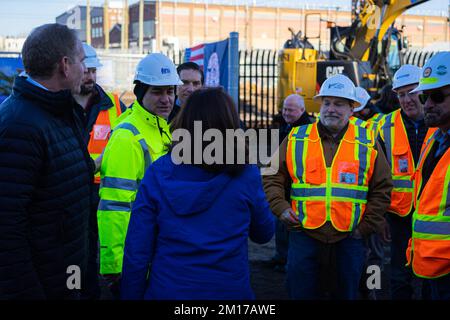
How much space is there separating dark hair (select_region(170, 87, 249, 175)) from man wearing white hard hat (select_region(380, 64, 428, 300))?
2720 mm

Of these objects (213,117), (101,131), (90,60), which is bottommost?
(101,131)

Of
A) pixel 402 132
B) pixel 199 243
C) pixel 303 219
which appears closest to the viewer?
pixel 199 243

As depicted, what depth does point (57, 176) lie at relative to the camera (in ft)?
7.97

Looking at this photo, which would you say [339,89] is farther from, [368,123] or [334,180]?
[368,123]

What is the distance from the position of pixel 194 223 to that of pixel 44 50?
1.03 m

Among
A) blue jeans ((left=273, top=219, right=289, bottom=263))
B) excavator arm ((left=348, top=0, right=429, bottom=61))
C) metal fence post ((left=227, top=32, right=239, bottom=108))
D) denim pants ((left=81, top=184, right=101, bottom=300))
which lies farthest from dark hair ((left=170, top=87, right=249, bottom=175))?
excavator arm ((left=348, top=0, right=429, bottom=61))

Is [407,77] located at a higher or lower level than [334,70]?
lower

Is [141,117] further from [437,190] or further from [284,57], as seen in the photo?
[284,57]

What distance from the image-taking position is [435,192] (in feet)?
9.96

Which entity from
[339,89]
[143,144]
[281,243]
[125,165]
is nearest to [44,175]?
[125,165]
